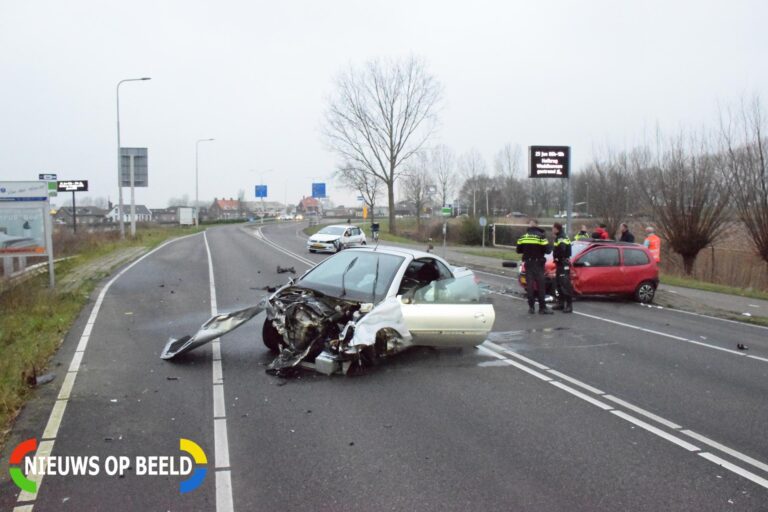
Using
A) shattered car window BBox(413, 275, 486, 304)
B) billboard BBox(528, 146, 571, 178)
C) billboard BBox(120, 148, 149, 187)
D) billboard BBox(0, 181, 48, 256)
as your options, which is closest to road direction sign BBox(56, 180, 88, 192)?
billboard BBox(120, 148, 149, 187)

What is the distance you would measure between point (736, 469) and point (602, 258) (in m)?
10.5

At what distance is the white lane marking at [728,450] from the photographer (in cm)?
480

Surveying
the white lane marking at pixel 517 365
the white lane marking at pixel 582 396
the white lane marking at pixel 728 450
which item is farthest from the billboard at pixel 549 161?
the white lane marking at pixel 728 450

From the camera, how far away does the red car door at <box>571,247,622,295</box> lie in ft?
47.9

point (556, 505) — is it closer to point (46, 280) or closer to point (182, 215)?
point (46, 280)

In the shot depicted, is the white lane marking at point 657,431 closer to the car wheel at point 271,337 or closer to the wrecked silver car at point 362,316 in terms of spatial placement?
the wrecked silver car at point 362,316

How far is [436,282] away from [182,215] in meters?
68.0

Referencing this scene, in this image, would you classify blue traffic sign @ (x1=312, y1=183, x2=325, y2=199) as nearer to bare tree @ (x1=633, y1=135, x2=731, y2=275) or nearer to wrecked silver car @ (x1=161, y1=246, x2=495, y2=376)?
bare tree @ (x1=633, y1=135, x2=731, y2=275)

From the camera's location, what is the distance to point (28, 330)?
9602 mm

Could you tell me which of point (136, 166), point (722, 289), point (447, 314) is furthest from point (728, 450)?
point (136, 166)

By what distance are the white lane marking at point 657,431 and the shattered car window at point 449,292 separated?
2.43 m

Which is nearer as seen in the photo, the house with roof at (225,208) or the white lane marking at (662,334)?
the white lane marking at (662,334)

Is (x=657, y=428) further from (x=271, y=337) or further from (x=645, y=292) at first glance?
(x=645, y=292)

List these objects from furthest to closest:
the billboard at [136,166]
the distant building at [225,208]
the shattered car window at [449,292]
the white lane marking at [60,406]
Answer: the distant building at [225,208] → the billboard at [136,166] → the shattered car window at [449,292] → the white lane marking at [60,406]
